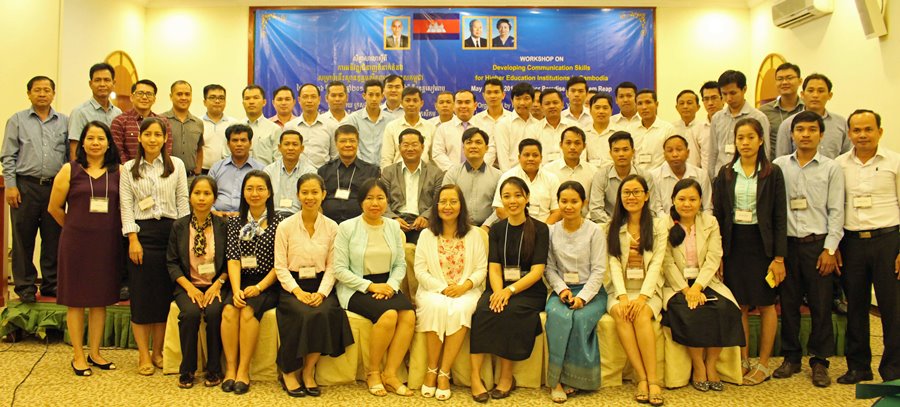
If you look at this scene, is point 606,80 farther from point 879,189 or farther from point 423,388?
point 423,388

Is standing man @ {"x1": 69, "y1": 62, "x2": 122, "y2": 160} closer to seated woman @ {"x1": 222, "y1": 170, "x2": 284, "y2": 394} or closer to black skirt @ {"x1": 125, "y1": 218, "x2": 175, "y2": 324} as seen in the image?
black skirt @ {"x1": 125, "y1": 218, "x2": 175, "y2": 324}

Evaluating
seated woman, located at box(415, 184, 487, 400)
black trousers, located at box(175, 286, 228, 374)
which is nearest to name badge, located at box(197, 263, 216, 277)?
black trousers, located at box(175, 286, 228, 374)

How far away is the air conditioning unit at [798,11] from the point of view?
6207mm

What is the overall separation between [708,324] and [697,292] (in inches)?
7.5

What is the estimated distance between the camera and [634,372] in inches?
134

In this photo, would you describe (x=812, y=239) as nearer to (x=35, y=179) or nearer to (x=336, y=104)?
(x=336, y=104)

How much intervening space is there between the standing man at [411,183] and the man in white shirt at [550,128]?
910mm

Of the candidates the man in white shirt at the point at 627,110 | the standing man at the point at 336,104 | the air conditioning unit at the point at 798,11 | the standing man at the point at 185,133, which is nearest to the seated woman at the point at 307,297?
the standing man at the point at 185,133

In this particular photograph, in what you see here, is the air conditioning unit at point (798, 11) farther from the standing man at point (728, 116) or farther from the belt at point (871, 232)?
the belt at point (871, 232)

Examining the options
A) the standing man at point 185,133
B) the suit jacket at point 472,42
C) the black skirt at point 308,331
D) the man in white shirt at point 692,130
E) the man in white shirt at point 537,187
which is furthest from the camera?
the suit jacket at point 472,42

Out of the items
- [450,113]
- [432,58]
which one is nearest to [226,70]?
[432,58]

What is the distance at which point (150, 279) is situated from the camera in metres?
3.57

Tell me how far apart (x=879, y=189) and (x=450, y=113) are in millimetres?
3182

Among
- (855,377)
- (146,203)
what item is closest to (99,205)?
(146,203)
